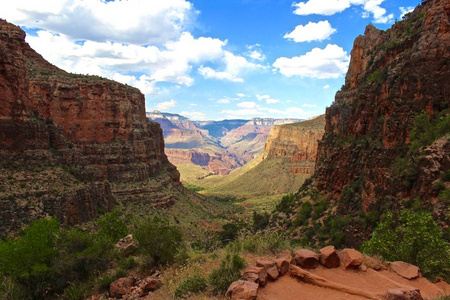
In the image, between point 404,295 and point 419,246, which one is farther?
point 419,246

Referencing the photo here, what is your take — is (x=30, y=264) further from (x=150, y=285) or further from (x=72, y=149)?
(x=72, y=149)

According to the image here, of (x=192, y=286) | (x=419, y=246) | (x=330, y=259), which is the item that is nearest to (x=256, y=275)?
(x=192, y=286)

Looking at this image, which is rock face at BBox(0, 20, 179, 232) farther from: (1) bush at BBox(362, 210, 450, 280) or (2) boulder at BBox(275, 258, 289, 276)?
(1) bush at BBox(362, 210, 450, 280)

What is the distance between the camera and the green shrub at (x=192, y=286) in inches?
430

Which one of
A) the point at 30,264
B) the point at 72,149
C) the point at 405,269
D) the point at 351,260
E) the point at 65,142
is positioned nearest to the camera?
the point at 351,260

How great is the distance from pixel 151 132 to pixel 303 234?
53812 mm

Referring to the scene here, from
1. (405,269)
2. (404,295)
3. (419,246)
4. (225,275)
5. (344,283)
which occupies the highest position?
(419,246)

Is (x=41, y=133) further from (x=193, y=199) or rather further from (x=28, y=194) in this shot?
(x=193, y=199)

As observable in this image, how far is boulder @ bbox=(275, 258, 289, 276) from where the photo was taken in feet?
37.1

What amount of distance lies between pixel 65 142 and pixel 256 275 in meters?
48.7

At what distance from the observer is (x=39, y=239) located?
16.8m

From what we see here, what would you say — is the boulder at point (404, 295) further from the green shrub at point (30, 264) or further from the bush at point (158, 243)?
the green shrub at point (30, 264)

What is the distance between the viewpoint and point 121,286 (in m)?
13.7

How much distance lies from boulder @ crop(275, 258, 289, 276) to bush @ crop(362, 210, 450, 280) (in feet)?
20.0
